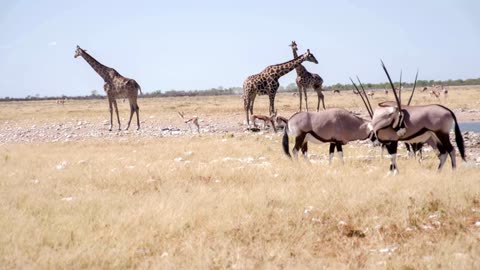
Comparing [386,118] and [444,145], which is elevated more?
[386,118]

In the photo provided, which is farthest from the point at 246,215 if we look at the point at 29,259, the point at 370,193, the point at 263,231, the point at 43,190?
the point at 43,190

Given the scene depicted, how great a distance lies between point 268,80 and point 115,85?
6.78m

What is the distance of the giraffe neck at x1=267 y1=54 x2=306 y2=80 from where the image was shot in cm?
2294

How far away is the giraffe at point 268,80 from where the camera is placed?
2269 cm

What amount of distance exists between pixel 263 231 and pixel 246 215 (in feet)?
1.79

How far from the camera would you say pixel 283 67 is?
23.1 metres

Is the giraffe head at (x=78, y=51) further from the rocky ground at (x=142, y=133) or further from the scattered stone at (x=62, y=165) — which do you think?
the scattered stone at (x=62, y=165)

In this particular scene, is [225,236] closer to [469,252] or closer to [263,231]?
[263,231]

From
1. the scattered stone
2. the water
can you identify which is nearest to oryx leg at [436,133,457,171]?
the scattered stone

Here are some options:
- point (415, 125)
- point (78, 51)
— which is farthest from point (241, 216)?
point (78, 51)

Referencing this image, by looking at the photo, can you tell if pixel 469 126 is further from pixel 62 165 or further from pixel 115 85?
pixel 62 165

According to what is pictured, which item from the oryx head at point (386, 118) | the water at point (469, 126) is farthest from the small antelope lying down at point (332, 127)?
the water at point (469, 126)

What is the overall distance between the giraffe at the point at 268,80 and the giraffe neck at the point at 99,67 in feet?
21.0

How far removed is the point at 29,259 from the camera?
5707 millimetres
